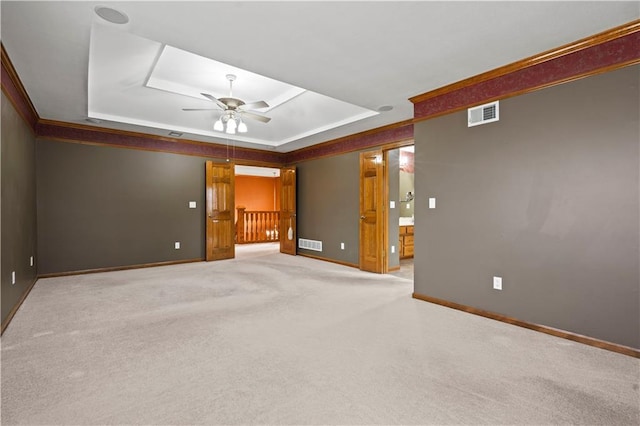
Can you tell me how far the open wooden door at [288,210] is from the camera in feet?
24.1

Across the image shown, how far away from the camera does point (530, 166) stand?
116 inches

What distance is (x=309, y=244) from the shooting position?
703 centimetres

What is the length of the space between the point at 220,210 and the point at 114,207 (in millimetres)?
1855

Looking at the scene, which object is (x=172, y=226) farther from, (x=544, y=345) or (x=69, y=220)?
(x=544, y=345)

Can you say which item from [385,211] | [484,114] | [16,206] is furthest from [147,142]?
[484,114]

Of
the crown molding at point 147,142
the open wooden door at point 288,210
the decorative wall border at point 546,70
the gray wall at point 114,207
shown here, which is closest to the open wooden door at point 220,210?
the gray wall at point 114,207

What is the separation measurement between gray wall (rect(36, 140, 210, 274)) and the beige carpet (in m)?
1.62

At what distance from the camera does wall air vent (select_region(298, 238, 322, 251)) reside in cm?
678

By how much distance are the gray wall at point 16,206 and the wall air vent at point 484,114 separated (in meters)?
4.55

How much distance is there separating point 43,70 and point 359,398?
4.03 meters

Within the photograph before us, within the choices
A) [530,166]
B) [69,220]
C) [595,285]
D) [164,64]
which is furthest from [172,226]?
[595,285]

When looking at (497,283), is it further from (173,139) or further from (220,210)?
(173,139)

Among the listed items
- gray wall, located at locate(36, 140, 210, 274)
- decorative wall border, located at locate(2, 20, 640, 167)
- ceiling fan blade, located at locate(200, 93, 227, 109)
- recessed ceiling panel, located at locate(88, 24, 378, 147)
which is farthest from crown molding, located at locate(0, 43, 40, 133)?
ceiling fan blade, located at locate(200, 93, 227, 109)

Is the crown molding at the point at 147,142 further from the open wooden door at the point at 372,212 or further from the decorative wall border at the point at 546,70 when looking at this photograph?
the decorative wall border at the point at 546,70
